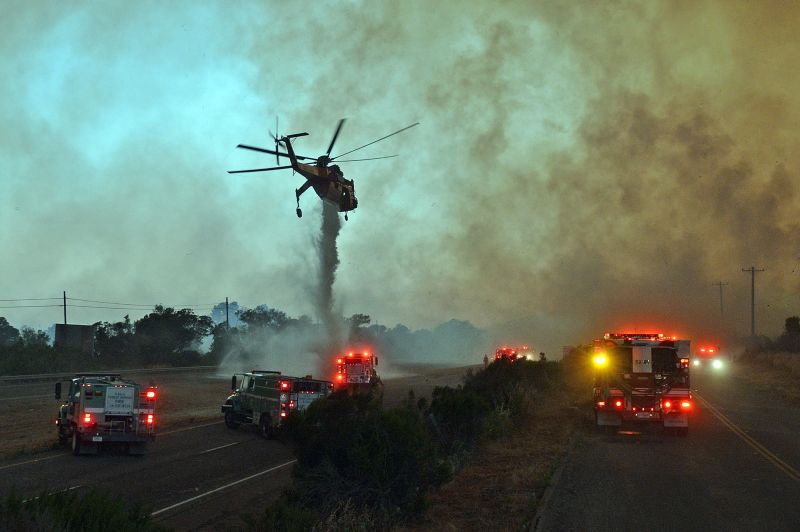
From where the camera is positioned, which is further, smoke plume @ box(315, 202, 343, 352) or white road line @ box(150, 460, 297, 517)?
smoke plume @ box(315, 202, 343, 352)

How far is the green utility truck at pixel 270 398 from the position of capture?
93.0 ft

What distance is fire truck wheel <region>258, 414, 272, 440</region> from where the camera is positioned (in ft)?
94.2

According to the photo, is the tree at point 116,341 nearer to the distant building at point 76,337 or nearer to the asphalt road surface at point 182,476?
the distant building at point 76,337

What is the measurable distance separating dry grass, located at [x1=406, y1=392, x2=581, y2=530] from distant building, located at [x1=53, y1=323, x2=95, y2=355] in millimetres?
64092

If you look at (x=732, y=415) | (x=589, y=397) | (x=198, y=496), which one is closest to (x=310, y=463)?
(x=198, y=496)

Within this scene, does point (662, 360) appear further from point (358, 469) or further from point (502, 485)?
point (358, 469)

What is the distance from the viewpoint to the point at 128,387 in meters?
24.1

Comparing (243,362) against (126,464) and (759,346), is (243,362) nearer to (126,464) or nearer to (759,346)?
(126,464)

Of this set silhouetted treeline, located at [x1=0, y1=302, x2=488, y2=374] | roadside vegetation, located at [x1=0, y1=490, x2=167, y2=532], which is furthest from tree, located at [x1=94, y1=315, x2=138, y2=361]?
roadside vegetation, located at [x1=0, y1=490, x2=167, y2=532]

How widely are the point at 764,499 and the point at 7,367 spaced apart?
63.2m

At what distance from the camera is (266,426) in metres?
29.0

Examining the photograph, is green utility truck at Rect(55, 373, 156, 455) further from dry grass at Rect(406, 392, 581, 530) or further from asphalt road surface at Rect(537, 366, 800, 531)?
asphalt road surface at Rect(537, 366, 800, 531)

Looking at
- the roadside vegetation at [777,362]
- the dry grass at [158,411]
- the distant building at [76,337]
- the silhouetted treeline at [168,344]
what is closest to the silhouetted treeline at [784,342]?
the roadside vegetation at [777,362]

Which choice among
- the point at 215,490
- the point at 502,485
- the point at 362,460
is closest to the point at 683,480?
the point at 502,485
